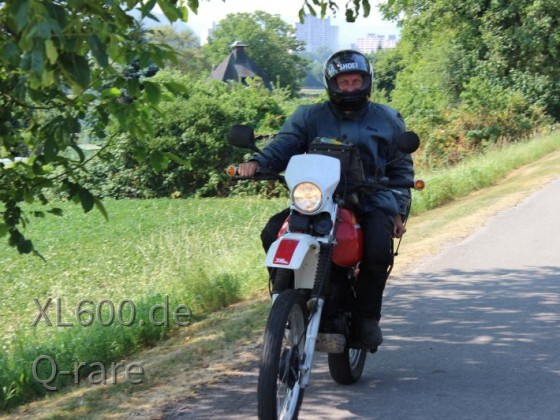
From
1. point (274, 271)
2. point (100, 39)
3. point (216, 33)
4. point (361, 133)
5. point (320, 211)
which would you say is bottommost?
point (274, 271)

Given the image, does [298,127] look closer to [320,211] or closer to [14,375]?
[320,211]

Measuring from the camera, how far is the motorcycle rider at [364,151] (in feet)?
17.5

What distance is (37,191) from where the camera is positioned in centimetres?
683

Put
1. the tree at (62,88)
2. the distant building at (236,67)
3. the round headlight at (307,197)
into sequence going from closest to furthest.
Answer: the tree at (62,88), the round headlight at (307,197), the distant building at (236,67)

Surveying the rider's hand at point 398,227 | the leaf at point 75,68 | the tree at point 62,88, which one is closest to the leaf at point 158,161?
the tree at point 62,88

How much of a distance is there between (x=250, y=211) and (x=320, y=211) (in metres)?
16.6

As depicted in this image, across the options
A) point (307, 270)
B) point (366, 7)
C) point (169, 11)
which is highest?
point (366, 7)

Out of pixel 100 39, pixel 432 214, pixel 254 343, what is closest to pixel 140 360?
pixel 254 343

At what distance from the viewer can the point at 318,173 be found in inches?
188

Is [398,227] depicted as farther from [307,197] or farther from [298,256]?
[298,256]

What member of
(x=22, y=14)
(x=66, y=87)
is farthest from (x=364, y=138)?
(x=22, y=14)

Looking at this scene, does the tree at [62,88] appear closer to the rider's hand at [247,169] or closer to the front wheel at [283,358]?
the rider's hand at [247,169]

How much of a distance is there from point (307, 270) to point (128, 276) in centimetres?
771

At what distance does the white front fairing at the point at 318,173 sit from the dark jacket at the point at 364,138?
632 mm
